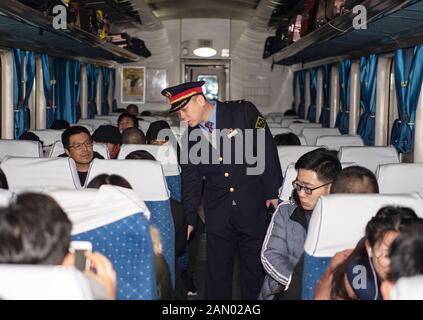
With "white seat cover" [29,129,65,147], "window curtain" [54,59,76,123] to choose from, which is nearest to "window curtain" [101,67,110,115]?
"window curtain" [54,59,76,123]

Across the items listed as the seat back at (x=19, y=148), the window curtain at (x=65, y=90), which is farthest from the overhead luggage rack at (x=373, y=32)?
the window curtain at (x=65, y=90)

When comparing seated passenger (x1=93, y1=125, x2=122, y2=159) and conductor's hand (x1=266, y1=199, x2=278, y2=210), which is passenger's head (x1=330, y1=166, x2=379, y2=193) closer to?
conductor's hand (x1=266, y1=199, x2=278, y2=210)

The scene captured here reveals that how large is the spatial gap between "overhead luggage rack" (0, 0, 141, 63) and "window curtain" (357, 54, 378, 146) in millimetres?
3657

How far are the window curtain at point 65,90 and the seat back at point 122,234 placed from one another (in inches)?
332

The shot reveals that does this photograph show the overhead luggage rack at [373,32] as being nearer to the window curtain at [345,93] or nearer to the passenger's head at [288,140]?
the window curtain at [345,93]

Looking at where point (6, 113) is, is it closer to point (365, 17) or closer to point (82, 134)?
point (82, 134)

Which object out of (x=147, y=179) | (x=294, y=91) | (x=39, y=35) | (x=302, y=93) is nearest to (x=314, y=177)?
(x=147, y=179)

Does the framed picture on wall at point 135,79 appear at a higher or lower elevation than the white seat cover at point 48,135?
higher

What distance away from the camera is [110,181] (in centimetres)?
347

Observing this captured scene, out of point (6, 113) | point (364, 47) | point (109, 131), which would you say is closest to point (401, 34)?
point (364, 47)

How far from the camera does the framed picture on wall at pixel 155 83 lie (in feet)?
54.0

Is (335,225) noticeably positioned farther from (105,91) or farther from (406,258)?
(105,91)

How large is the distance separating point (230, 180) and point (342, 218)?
162cm
